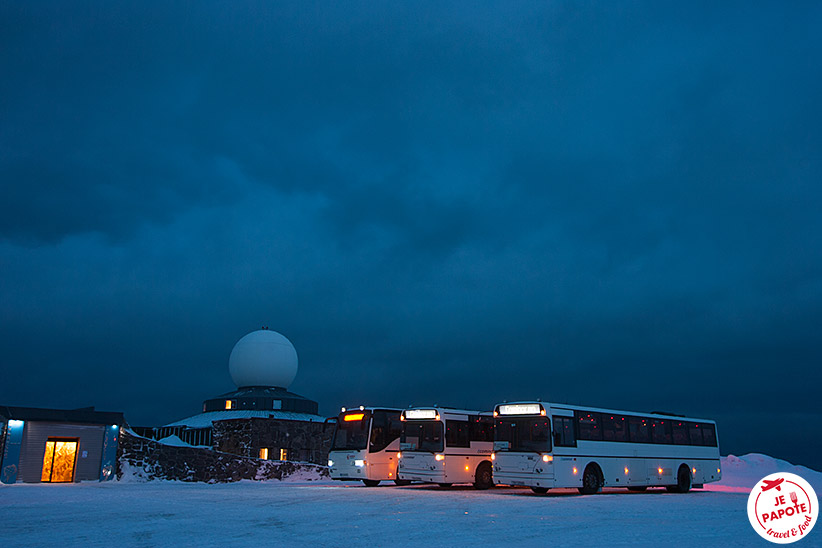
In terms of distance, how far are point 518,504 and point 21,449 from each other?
22.5 meters

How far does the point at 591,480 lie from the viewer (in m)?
22.9

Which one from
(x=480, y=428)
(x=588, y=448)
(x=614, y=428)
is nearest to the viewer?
(x=588, y=448)

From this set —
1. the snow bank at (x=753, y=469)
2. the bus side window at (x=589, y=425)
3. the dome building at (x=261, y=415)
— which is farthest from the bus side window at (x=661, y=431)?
the dome building at (x=261, y=415)

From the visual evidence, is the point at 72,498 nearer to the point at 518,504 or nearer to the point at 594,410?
the point at 518,504

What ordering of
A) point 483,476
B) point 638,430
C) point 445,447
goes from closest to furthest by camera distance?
point 445,447 < point 638,430 < point 483,476

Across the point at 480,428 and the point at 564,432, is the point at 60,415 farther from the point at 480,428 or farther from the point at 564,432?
the point at 564,432

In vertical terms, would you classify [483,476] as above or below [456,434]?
below

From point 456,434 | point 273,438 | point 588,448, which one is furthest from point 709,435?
point 273,438

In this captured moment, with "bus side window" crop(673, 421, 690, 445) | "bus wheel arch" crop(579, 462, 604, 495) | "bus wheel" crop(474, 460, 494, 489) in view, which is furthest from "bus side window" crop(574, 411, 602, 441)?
"bus side window" crop(673, 421, 690, 445)

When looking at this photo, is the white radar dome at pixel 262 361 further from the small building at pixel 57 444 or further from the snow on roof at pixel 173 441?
the small building at pixel 57 444

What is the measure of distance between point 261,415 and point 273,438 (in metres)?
2.24

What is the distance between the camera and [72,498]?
1950cm

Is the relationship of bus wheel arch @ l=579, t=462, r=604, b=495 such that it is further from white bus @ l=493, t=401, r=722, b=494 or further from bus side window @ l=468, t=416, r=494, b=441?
bus side window @ l=468, t=416, r=494, b=441

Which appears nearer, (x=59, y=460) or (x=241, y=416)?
(x=59, y=460)
